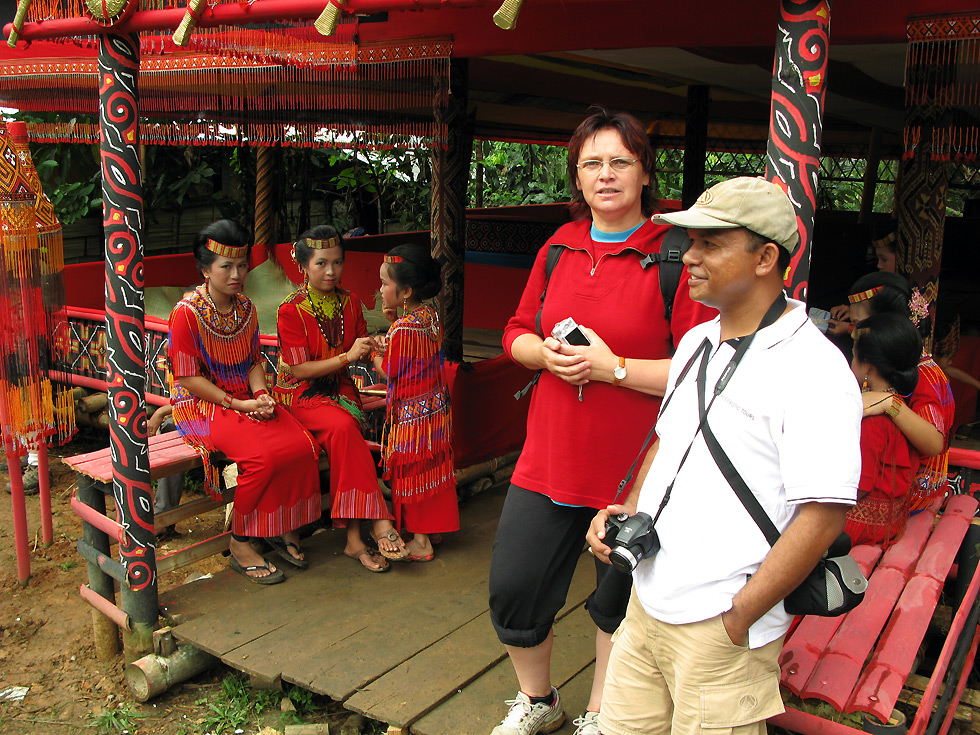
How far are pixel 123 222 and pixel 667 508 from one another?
237cm

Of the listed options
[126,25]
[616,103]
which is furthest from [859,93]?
[126,25]

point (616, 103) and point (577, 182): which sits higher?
point (616, 103)

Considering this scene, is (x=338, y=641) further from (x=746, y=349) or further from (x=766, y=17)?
(x=766, y=17)

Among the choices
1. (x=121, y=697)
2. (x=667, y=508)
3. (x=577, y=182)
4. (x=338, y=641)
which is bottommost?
(x=121, y=697)

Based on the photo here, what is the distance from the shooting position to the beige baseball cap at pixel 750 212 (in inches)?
61.5

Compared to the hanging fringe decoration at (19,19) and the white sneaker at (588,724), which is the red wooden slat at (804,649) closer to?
the white sneaker at (588,724)

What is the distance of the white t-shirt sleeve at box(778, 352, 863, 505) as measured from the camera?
1471 mm

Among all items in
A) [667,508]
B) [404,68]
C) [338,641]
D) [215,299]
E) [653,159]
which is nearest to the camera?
[667,508]

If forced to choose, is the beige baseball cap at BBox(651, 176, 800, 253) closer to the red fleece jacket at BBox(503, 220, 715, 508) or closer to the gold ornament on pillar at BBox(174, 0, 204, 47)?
the red fleece jacket at BBox(503, 220, 715, 508)

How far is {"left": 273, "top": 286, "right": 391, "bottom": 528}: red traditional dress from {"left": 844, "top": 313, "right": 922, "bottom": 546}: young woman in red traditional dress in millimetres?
2072

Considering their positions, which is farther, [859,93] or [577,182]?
[859,93]

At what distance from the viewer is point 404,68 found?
410 cm

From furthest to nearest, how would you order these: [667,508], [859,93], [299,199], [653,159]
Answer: [299,199], [859,93], [653,159], [667,508]

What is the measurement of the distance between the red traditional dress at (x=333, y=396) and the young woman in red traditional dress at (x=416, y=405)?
14 cm
